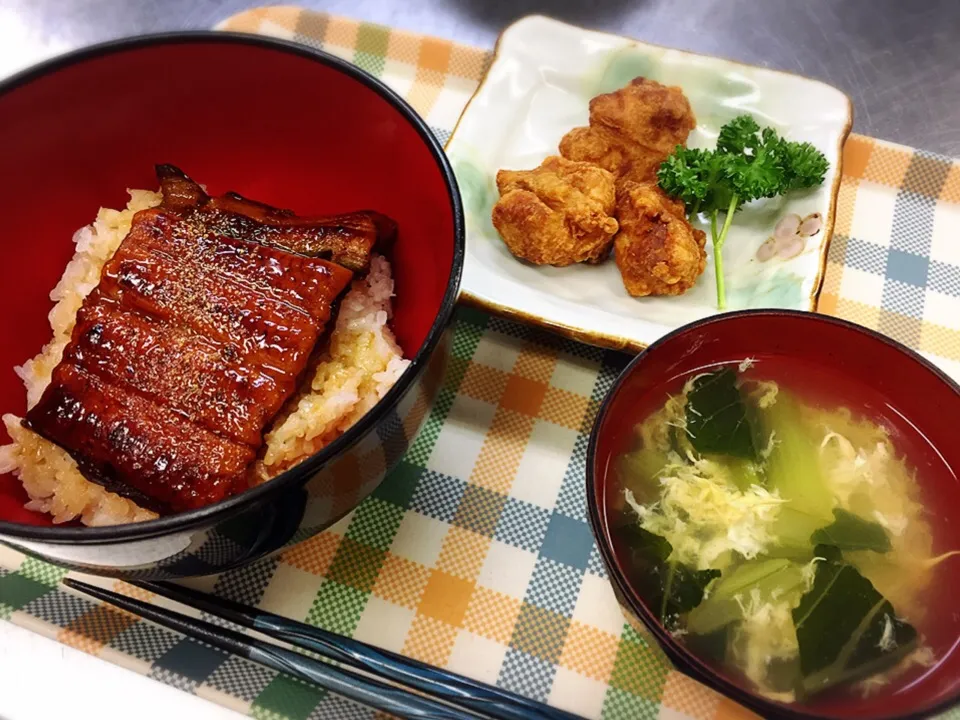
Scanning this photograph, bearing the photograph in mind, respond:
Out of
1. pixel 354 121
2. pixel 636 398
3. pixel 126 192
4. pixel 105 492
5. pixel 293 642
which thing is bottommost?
pixel 293 642

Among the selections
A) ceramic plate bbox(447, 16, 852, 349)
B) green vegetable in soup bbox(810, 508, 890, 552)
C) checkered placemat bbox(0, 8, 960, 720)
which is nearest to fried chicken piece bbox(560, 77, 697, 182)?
ceramic plate bbox(447, 16, 852, 349)

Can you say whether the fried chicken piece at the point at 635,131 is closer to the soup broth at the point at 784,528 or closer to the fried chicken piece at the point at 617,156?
the fried chicken piece at the point at 617,156

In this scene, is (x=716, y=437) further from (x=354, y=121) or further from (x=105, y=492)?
(x=105, y=492)

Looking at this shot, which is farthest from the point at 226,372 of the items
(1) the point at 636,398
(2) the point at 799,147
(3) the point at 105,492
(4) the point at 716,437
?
(2) the point at 799,147

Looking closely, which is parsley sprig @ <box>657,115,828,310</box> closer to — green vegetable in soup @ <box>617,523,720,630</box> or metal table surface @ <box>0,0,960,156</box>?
green vegetable in soup @ <box>617,523,720,630</box>

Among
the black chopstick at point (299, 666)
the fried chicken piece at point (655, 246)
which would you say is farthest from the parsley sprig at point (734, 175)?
the black chopstick at point (299, 666)

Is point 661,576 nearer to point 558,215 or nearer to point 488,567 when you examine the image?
point 488,567
